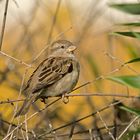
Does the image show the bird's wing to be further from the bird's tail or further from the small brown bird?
the bird's tail

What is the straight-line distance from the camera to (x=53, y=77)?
6.04 metres

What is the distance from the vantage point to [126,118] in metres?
5.65

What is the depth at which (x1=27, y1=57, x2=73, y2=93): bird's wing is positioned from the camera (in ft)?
19.4

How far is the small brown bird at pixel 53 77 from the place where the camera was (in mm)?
5879

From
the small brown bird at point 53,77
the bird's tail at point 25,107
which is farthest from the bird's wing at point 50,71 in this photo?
the bird's tail at point 25,107

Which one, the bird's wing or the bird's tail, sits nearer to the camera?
the bird's tail

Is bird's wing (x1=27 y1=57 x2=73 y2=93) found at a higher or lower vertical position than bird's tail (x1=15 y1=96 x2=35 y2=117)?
higher

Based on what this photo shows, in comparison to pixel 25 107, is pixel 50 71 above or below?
above

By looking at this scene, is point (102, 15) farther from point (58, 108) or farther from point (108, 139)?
point (108, 139)

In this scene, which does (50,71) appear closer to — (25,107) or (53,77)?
(53,77)

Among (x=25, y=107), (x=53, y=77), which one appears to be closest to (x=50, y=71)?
(x=53, y=77)

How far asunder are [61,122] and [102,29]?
1.18 metres

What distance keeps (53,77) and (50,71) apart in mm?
62

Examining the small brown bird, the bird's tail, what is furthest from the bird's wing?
the bird's tail
